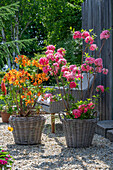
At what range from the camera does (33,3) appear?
1174 cm

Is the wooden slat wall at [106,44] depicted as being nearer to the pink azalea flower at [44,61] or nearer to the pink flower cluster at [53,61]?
the pink flower cluster at [53,61]

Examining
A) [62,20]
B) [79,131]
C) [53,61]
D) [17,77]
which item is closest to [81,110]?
[79,131]

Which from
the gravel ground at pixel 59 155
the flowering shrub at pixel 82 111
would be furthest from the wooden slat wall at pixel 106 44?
the flowering shrub at pixel 82 111

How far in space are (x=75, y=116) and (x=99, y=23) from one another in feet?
6.31

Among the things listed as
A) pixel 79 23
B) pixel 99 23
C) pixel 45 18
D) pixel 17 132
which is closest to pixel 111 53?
pixel 99 23

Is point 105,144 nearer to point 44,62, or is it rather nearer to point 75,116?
point 75,116

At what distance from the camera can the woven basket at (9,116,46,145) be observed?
3096 mm

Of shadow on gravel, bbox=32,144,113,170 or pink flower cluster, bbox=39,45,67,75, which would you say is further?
pink flower cluster, bbox=39,45,67,75

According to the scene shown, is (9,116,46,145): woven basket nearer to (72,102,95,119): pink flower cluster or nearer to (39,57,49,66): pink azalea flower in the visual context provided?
(72,102,95,119): pink flower cluster

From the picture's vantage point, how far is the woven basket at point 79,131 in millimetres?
2898

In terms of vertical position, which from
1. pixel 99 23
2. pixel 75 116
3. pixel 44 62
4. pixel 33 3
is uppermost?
pixel 33 3

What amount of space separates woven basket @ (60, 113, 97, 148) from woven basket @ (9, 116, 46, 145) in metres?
0.39

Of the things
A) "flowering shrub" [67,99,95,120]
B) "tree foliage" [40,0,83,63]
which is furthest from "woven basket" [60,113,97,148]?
"tree foliage" [40,0,83,63]

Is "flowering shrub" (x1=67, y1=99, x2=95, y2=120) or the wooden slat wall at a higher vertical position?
the wooden slat wall
